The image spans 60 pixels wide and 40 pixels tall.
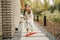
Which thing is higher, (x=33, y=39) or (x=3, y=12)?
(x=3, y=12)

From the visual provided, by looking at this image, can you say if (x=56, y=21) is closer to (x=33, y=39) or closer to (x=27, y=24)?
(x=27, y=24)

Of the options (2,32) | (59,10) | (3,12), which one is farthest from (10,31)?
(59,10)

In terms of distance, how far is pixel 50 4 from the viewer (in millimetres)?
12883

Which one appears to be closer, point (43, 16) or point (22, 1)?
point (22, 1)

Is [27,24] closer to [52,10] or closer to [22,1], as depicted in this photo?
[22,1]

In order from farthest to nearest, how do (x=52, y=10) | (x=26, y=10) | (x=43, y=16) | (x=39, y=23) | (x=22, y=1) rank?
(x=39, y=23), (x=43, y=16), (x=52, y=10), (x=22, y=1), (x=26, y=10)

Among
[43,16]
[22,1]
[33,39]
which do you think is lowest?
[33,39]

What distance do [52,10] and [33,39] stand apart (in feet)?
15.2

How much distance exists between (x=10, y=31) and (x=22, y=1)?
3.39m

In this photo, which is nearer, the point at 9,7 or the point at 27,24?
the point at 9,7

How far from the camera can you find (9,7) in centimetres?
838

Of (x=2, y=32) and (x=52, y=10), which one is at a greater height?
(x=52, y=10)

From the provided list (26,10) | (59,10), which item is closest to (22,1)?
(26,10)

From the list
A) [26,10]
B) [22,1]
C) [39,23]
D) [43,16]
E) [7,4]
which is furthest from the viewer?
[39,23]
